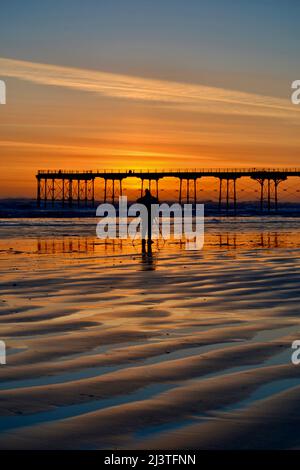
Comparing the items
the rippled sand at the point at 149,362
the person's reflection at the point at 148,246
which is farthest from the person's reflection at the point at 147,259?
the rippled sand at the point at 149,362

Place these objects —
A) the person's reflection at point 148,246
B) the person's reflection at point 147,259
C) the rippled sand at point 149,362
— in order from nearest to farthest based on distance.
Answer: the rippled sand at point 149,362 < the person's reflection at point 147,259 < the person's reflection at point 148,246

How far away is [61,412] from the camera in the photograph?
4926 millimetres

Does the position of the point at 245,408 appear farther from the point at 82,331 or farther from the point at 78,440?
the point at 82,331

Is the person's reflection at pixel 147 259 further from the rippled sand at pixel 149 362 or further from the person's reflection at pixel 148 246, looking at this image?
the rippled sand at pixel 149 362

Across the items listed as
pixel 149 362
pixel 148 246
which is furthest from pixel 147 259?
pixel 149 362

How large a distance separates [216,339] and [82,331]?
1626 mm

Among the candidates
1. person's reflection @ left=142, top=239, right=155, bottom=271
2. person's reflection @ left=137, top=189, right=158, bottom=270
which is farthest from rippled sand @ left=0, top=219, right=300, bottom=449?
person's reflection @ left=137, top=189, right=158, bottom=270

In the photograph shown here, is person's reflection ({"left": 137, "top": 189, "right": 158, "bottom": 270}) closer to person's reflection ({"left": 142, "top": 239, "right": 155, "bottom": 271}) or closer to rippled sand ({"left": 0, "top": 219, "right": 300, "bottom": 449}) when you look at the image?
person's reflection ({"left": 142, "top": 239, "right": 155, "bottom": 271})

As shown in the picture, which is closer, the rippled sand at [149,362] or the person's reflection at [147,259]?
the rippled sand at [149,362]

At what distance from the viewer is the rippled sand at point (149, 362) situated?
14.9ft

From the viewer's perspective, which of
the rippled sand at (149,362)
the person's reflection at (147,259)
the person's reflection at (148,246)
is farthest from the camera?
the person's reflection at (148,246)

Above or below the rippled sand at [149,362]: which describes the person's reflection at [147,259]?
above

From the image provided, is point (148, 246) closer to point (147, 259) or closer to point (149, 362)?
point (147, 259)
